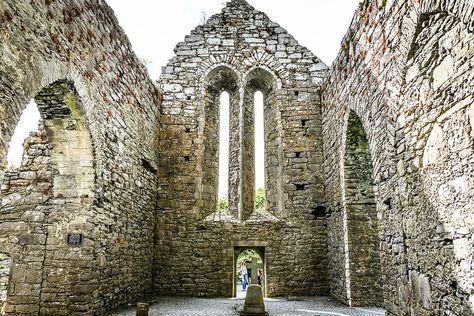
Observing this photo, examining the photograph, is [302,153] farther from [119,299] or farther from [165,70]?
[119,299]

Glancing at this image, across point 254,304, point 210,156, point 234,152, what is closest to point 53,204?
point 254,304

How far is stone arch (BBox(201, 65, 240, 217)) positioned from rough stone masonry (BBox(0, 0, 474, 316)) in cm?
5

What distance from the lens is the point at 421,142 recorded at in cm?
352

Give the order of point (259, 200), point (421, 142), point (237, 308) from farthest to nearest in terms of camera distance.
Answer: point (259, 200) < point (237, 308) < point (421, 142)

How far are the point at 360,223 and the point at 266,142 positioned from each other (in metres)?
3.23

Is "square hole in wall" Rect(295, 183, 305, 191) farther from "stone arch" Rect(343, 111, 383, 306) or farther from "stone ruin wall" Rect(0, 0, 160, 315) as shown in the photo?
"stone ruin wall" Rect(0, 0, 160, 315)

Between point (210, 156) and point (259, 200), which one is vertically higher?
point (259, 200)

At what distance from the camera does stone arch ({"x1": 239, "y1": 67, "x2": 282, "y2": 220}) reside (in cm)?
828

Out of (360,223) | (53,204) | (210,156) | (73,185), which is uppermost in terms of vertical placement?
Answer: (210,156)

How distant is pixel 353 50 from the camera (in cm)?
589

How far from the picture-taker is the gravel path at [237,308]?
5.54 meters

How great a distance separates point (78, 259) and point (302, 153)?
521 centimetres

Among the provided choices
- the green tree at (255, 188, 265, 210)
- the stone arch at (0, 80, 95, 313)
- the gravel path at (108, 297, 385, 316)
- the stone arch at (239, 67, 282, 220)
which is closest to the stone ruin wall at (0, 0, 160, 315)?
the stone arch at (0, 80, 95, 313)

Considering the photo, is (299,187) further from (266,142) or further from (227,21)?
(227,21)
